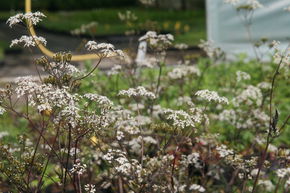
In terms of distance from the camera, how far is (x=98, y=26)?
60.7 ft

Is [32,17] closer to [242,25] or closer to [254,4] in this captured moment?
[254,4]

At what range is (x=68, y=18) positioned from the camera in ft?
74.0

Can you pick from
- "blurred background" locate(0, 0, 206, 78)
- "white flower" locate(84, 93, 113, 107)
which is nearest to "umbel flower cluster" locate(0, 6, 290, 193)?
"white flower" locate(84, 93, 113, 107)

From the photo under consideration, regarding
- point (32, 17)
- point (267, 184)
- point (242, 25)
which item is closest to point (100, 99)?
point (32, 17)

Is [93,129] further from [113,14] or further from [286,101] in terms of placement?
[113,14]

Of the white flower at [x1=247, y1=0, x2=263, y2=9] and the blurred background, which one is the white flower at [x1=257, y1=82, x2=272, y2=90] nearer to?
the white flower at [x1=247, y1=0, x2=263, y2=9]

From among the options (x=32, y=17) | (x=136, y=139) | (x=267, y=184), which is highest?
(x=32, y=17)

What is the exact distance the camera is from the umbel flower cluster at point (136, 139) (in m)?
→ 2.81

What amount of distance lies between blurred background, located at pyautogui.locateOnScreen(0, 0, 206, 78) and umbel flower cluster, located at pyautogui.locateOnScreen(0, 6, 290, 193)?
2.94 feet

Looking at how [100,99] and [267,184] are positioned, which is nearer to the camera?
[100,99]

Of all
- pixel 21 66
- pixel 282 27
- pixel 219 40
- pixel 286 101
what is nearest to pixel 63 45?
pixel 21 66

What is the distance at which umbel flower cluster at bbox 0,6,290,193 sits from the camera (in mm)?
2811

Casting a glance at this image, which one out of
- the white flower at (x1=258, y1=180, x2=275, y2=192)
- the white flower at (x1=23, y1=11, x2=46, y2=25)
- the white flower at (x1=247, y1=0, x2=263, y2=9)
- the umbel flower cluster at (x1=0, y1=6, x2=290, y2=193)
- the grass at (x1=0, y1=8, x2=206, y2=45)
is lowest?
the white flower at (x1=258, y1=180, x2=275, y2=192)

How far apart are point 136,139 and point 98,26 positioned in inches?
583
